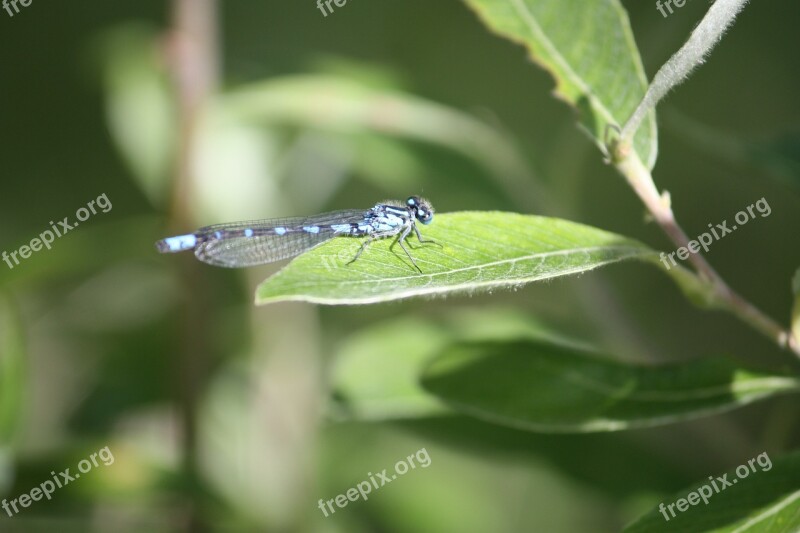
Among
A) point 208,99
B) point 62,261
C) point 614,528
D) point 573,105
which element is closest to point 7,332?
point 62,261

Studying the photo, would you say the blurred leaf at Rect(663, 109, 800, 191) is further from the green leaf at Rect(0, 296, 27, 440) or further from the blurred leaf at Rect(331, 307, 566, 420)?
the green leaf at Rect(0, 296, 27, 440)

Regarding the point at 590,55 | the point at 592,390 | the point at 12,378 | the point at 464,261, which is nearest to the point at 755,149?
the point at 590,55

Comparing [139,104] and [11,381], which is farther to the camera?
[139,104]

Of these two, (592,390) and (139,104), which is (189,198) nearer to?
(139,104)

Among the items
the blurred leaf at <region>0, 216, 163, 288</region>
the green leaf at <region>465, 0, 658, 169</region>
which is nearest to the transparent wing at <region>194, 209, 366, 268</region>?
the blurred leaf at <region>0, 216, 163, 288</region>

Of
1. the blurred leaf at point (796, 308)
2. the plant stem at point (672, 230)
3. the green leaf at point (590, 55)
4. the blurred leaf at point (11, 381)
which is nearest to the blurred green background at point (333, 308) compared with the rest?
the blurred leaf at point (11, 381)

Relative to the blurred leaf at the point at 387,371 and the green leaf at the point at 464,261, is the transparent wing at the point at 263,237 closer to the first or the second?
the blurred leaf at the point at 387,371
